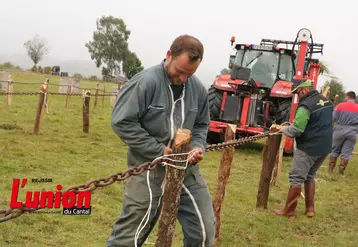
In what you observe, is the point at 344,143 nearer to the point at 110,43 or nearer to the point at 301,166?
the point at 301,166

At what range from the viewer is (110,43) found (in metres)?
64.7

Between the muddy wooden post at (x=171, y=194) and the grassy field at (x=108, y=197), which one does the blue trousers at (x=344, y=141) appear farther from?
the muddy wooden post at (x=171, y=194)

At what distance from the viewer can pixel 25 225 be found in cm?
389

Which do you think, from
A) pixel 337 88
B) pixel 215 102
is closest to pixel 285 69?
pixel 215 102

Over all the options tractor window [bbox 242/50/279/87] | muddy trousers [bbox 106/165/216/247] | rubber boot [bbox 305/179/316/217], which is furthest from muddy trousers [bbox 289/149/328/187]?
tractor window [bbox 242/50/279/87]

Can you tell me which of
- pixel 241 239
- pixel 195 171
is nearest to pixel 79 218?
pixel 241 239

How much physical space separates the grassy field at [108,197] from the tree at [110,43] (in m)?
55.7

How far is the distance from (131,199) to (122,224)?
17cm

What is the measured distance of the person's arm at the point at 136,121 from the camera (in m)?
2.47

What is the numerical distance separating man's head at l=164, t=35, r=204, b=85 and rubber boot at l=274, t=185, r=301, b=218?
10.3ft

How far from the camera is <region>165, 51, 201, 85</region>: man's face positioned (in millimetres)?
2459

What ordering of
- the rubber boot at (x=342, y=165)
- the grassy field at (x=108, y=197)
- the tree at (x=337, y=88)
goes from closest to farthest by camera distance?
the grassy field at (x=108, y=197) → the rubber boot at (x=342, y=165) → the tree at (x=337, y=88)

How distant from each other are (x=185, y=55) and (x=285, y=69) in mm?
8098

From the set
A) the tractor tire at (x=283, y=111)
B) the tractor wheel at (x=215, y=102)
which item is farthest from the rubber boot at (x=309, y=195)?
the tractor wheel at (x=215, y=102)
